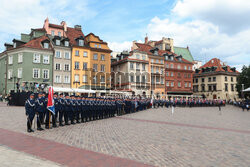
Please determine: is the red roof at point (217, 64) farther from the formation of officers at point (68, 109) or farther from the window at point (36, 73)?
the formation of officers at point (68, 109)

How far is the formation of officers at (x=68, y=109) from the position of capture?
37.3 ft

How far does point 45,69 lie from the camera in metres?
45.4

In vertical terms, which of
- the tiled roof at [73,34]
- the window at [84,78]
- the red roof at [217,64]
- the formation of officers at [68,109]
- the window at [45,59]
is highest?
the tiled roof at [73,34]

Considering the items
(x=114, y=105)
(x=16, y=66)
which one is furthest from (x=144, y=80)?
(x=114, y=105)

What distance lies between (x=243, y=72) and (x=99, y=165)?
63888mm

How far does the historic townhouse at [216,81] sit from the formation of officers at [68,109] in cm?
5379

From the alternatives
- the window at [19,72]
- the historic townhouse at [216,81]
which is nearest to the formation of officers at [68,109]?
the window at [19,72]

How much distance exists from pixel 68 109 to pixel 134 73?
140 ft

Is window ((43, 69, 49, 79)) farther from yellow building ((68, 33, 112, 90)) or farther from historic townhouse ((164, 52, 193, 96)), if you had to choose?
historic townhouse ((164, 52, 193, 96))

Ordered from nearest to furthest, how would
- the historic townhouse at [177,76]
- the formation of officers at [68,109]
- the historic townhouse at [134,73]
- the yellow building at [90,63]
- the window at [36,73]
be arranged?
the formation of officers at [68,109]
the window at [36,73]
the yellow building at [90,63]
the historic townhouse at [134,73]
the historic townhouse at [177,76]

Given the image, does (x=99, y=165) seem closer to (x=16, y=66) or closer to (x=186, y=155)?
(x=186, y=155)

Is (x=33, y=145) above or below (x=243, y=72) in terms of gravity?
below

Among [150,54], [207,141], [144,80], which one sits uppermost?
[150,54]

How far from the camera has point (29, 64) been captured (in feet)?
143
